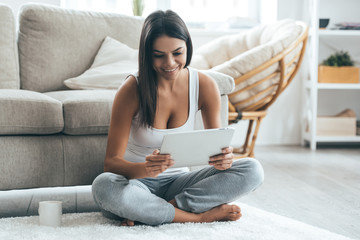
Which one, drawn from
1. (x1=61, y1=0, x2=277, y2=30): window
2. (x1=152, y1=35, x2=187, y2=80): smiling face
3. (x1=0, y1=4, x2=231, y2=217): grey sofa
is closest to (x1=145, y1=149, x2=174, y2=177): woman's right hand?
(x1=152, y1=35, x2=187, y2=80): smiling face

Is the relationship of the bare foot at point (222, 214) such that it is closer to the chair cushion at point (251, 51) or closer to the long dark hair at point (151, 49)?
the long dark hair at point (151, 49)

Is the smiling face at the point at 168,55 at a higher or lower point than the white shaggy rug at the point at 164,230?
higher

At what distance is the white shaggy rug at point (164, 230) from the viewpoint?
1.44 meters

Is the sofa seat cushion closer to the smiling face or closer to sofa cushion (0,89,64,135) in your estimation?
sofa cushion (0,89,64,135)

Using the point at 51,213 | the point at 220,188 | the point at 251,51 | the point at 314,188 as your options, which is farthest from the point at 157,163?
the point at 251,51

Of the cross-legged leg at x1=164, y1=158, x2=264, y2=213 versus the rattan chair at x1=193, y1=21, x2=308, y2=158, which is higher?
the rattan chair at x1=193, y1=21, x2=308, y2=158

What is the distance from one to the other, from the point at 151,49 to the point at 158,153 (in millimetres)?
325

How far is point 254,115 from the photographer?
3.12 meters

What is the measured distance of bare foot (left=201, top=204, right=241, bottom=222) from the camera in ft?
5.33

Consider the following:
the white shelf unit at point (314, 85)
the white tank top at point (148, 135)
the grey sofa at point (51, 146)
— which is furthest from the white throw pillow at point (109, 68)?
the white shelf unit at point (314, 85)

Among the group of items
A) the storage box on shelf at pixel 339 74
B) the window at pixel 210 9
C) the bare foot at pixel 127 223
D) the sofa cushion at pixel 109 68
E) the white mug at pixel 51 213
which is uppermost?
the window at pixel 210 9

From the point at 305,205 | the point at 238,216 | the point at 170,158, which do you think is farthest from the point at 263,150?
the point at 170,158

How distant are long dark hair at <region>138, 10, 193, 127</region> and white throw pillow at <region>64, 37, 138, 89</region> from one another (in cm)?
77

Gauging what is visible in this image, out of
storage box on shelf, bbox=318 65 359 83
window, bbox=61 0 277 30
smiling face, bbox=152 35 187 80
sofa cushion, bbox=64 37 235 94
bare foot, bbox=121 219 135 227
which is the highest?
window, bbox=61 0 277 30
